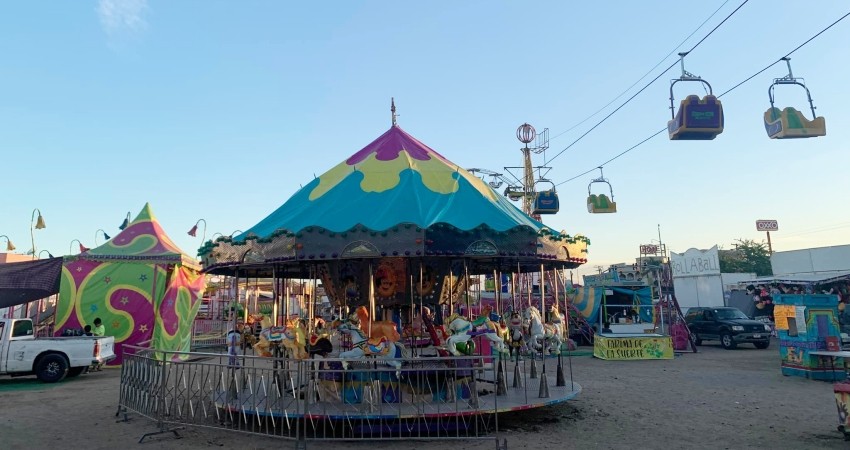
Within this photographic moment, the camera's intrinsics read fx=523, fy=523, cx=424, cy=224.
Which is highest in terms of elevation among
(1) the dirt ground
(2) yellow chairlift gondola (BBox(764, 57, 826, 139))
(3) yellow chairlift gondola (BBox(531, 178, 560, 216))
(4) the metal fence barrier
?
(3) yellow chairlift gondola (BBox(531, 178, 560, 216))

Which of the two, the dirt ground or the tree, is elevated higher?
the tree

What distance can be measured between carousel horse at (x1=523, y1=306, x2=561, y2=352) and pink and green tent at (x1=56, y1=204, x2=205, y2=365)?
12.4 m

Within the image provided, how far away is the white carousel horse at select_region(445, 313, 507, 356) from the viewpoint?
8.54 metres

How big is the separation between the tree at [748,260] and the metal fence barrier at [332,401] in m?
51.6

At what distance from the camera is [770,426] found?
325 inches

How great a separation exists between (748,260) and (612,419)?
52482mm

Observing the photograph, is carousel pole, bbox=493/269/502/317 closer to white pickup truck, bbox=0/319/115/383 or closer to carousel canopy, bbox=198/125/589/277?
carousel canopy, bbox=198/125/589/277

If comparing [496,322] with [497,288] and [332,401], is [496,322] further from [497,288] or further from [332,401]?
[332,401]

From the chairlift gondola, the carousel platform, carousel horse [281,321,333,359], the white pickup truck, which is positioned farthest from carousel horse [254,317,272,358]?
the chairlift gondola

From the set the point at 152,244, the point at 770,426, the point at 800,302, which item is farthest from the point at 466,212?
the point at 152,244

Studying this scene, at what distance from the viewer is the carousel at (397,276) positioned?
316 inches

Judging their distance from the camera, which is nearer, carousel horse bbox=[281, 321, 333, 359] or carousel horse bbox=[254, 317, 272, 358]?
carousel horse bbox=[281, 321, 333, 359]

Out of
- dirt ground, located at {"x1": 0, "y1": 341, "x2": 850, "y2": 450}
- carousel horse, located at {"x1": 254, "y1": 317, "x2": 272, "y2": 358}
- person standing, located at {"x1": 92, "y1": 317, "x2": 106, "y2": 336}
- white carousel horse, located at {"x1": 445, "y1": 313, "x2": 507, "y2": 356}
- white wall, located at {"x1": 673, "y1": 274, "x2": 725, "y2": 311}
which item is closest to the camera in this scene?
dirt ground, located at {"x1": 0, "y1": 341, "x2": 850, "y2": 450}

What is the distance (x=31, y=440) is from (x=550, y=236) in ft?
28.9
